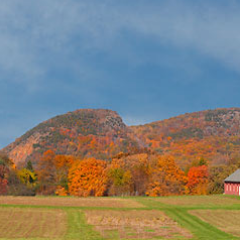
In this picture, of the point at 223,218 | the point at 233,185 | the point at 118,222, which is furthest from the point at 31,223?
the point at 233,185

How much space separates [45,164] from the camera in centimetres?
10094

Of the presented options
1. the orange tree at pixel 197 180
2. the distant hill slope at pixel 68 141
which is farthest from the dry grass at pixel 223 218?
the distant hill slope at pixel 68 141

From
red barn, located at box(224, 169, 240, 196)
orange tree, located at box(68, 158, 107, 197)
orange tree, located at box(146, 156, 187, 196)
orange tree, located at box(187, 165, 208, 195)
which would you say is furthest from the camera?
orange tree, located at box(187, 165, 208, 195)

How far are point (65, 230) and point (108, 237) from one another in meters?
5.42

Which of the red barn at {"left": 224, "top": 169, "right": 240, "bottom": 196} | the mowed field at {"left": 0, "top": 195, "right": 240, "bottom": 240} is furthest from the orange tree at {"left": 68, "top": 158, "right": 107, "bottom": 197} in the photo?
the mowed field at {"left": 0, "top": 195, "right": 240, "bottom": 240}

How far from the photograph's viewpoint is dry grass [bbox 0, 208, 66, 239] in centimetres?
3266

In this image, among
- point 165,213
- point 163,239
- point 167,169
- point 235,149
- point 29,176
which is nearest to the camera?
point 163,239

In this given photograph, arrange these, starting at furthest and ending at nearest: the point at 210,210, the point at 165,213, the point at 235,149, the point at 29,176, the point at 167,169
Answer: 1. the point at 235,149
2. the point at 29,176
3. the point at 167,169
4. the point at 210,210
5. the point at 165,213

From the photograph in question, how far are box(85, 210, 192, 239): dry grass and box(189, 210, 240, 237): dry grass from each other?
12.6 feet

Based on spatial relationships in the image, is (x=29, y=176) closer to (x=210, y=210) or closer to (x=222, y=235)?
→ (x=210, y=210)

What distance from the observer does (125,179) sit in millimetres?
90375

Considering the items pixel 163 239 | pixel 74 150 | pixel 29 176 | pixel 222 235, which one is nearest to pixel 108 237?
pixel 163 239

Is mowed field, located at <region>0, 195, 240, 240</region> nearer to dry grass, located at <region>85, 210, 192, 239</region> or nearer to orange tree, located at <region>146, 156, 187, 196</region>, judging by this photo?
dry grass, located at <region>85, 210, 192, 239</region>

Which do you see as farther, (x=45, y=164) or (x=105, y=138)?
(x=105, y=138)
